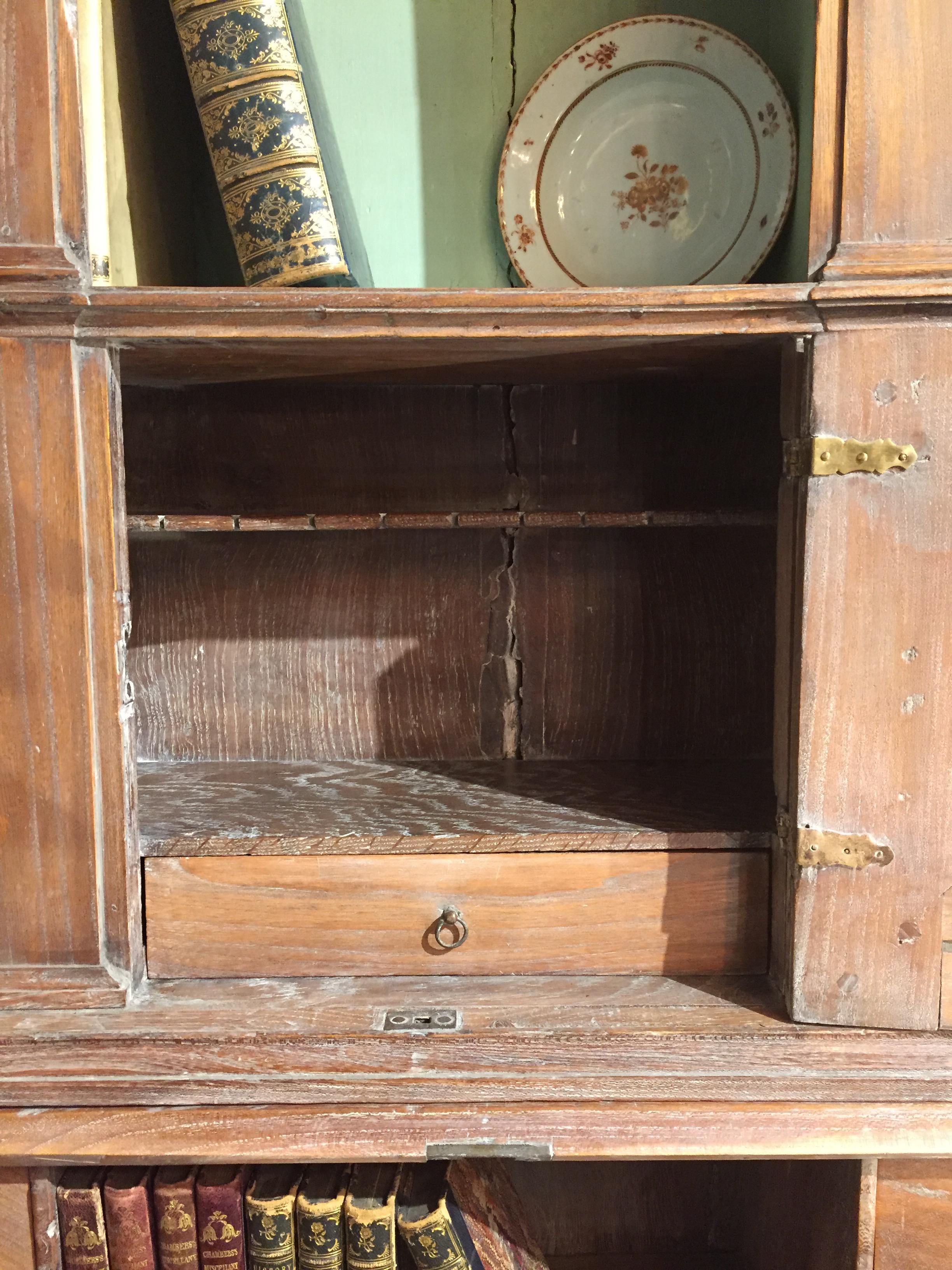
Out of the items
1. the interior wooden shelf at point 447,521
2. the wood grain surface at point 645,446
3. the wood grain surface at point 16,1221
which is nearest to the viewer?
the wood grain surface at point 16,1221

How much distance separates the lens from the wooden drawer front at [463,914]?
1.10 m

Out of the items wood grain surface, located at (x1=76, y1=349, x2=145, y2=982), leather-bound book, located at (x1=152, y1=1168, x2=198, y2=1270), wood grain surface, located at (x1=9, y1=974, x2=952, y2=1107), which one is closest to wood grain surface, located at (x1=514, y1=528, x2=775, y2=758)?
wood grain surface, located at (x1=9, y1=974, x2=952, y2=1107)

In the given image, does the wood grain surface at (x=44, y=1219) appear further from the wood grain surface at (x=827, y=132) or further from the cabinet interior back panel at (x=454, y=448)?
the wood grain surface at (x=827, y=132)

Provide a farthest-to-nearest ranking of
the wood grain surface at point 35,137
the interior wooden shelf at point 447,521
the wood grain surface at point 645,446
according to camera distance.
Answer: the wood grain surface at point 645,446, the interior wooden shelf at point 447,521, the wood grain surface at point 35,137

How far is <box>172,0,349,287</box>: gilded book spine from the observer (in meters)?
1.05

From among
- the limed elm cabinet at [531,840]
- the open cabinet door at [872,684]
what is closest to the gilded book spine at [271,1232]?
the limed elm cabinet at [531,840]

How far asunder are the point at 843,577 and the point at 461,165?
2.65ft

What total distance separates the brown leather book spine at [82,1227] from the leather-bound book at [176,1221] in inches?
2.3

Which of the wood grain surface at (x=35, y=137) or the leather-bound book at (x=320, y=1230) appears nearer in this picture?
the wood grain surface at (x=35, y=137)

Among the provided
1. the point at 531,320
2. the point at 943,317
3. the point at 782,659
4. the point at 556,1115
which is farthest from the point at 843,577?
the point at 556,1115

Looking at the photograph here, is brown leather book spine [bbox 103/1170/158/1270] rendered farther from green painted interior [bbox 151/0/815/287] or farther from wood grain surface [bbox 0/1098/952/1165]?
green painted interior [bbox 151/0/815/287]

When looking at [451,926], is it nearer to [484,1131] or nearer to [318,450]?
[484,1131]

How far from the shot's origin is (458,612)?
58.2 inches

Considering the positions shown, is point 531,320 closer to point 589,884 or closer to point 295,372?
point 295,372
